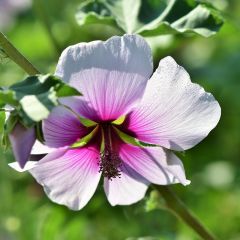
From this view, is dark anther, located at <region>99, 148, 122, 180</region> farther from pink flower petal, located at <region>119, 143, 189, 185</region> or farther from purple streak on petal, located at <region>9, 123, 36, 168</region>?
purple streak on petal, located at <region>9, 123, 36, 168</region>

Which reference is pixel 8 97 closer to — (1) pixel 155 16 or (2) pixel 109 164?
(2) pixel 109 164

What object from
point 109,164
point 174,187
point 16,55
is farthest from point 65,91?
point 174,187

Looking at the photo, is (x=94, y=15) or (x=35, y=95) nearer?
(x=35, y=95)

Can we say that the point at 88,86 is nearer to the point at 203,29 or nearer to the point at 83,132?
the point at 83,132

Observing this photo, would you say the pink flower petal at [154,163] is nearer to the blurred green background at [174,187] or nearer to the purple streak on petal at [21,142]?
the purple streak on petal at [21,142]

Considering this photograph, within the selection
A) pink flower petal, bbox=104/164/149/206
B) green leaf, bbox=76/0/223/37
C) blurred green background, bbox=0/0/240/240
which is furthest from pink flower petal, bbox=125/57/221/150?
blurred green background, bbox=0/0/240/240

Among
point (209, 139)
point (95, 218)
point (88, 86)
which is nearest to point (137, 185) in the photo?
point (88, 86)

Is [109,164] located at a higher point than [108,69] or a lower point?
lower

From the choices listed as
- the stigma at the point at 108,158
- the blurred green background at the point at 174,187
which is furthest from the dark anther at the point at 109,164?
the blurred green background at the point at 174,187
